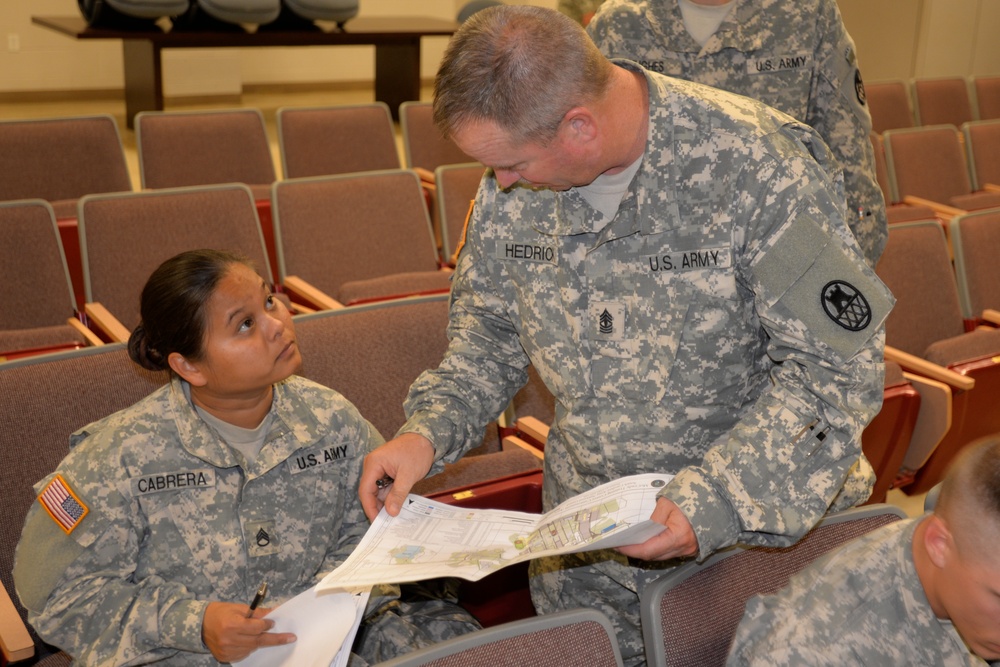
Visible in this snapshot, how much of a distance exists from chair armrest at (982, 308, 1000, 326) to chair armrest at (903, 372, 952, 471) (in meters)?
0.73

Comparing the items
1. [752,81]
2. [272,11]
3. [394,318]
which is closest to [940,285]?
[752,81]

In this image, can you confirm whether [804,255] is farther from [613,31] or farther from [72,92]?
[72,92]

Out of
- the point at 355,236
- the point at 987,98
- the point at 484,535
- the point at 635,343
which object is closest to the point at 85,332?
the point at 355,236

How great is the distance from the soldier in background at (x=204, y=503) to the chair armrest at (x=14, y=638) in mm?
33

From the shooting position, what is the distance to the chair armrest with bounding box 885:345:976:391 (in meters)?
2.87

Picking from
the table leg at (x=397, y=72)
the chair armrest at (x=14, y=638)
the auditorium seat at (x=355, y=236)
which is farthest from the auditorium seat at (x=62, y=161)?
the table leg at (x=397, y=72)

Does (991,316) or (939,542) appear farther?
(991,316)

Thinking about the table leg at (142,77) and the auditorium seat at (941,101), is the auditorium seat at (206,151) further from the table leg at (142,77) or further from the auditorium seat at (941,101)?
the auditorium seat at (941,101)

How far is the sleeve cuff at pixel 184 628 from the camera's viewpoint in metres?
1.65

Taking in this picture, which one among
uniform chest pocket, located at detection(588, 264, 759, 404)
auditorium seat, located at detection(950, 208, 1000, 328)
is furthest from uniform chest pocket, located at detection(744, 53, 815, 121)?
auditorium seat, located at detection(950, 208, 1000, 328)

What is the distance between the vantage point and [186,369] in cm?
181

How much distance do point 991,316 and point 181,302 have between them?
282 centimetres

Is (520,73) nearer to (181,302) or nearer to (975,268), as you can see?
(181,302)

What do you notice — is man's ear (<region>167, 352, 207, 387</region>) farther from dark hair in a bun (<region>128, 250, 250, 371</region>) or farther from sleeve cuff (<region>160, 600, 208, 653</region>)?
sleeve cuff (<region>160, 600, 208, 653</region>)
